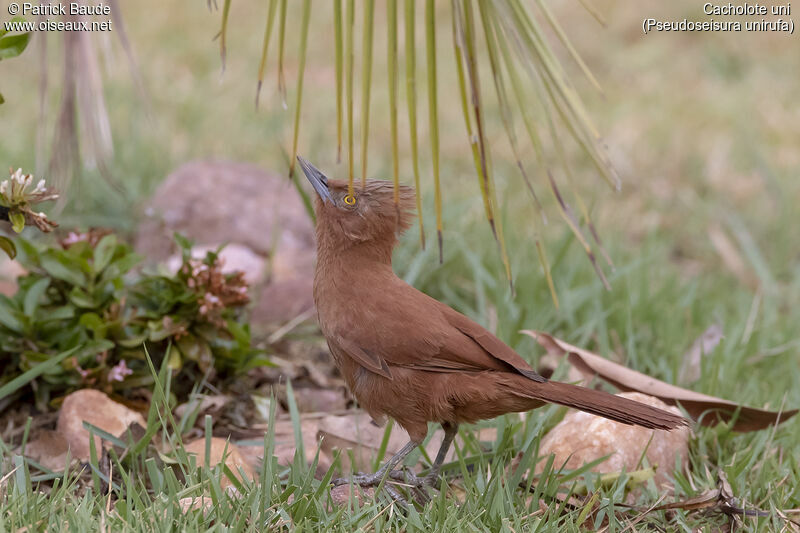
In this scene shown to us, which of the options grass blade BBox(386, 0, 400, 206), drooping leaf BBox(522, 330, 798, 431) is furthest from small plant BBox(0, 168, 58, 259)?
drooping leaf BBox(522, 330, 798, 431)

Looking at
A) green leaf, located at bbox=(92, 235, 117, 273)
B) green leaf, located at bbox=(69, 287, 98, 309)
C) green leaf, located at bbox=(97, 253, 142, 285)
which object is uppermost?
green leaf, located at bbox=(92, 235, 117, 273)

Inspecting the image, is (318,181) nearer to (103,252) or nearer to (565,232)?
(103,252)

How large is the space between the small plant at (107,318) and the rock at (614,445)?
1083mm

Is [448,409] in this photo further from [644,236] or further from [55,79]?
[55,79]

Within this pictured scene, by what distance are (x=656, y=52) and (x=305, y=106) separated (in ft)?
11.3

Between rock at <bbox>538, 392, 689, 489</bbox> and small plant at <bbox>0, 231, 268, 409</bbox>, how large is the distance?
3.55 feet

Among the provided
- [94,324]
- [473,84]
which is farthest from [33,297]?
[473,84]

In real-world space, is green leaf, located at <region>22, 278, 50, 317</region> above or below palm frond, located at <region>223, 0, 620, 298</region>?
below

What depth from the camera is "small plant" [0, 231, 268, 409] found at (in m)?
2.98

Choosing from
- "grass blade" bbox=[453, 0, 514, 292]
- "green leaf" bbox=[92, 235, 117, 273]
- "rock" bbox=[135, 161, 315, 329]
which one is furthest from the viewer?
"rock" bbox=[135, 161, 315, 329]

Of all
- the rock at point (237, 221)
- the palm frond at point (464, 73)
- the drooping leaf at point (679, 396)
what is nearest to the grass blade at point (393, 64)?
the palm frond at point (464, 73)

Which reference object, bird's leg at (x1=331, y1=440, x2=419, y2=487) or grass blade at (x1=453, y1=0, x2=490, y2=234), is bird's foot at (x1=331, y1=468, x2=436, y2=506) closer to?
bird's leg at (x1=331, y1=440, x2=419, y2=487)

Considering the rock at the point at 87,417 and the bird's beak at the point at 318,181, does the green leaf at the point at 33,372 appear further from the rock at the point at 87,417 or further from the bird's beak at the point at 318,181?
the bird's beak at the point at 318,181

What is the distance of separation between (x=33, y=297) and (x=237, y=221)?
4.87 feet
